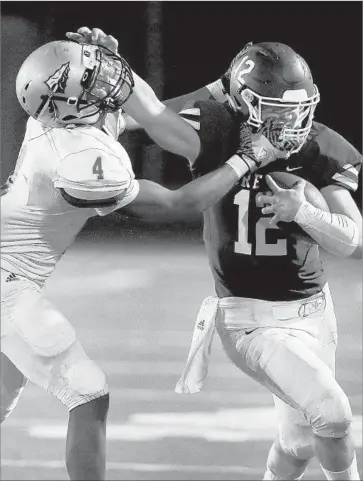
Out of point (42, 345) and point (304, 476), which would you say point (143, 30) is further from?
point (304, 476)

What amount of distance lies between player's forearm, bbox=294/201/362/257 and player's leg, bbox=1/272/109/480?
2.01ft

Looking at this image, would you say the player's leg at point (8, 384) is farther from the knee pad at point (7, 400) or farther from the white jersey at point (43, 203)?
the white jersey at point (43, 203)

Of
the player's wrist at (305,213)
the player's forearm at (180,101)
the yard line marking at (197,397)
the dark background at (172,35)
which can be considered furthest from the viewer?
the yard line marking at (197,397)

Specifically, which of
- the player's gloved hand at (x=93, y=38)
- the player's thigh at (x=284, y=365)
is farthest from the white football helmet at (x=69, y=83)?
the player's thigh at (x=284, y=365)

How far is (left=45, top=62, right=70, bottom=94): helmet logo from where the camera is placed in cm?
193

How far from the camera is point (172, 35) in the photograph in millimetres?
2639

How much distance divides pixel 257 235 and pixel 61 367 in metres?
0.59

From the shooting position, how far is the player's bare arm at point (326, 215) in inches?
78.8

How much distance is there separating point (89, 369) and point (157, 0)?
1.18 meters

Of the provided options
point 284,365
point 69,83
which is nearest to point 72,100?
point 69,83

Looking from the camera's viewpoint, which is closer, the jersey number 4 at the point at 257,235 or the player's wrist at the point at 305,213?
the player's wrist at the point at 305,213

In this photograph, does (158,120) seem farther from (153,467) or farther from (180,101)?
(153,467)

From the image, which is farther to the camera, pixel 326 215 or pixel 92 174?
pixel 326 215

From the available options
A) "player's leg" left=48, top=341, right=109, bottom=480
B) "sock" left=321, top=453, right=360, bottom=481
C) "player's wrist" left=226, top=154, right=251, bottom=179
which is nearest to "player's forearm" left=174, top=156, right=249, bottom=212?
"player's wrist" left=226, top=154, right=251, bottom=179
